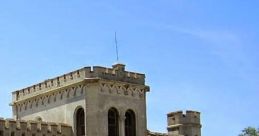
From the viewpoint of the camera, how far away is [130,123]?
56719mm

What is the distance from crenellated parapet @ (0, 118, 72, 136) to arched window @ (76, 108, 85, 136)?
0.59 m

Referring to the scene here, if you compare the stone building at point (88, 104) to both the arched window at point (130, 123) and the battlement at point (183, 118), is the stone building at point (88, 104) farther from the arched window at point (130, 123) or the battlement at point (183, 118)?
the battlement at point (183, 118)

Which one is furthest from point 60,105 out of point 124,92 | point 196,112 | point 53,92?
point 196,112

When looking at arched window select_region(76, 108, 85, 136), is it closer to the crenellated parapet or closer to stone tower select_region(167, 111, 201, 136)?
the crenellated parapet

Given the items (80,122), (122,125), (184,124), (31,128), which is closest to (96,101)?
(80,122)

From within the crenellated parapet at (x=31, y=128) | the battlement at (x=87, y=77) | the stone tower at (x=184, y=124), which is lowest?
the crenellated parapet at (x=31, y=128)

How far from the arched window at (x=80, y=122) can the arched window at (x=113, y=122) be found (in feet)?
6.38

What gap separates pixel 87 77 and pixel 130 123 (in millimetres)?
5237

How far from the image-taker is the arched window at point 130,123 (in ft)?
185

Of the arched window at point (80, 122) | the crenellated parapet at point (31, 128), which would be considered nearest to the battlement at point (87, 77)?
the arched window at point (80, 122)

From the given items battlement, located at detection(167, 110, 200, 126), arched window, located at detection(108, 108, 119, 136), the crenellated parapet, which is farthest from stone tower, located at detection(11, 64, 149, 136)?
battlement, located at detection(167, 110, 200, 126)

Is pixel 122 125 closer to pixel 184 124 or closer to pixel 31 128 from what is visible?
pixel 31 128

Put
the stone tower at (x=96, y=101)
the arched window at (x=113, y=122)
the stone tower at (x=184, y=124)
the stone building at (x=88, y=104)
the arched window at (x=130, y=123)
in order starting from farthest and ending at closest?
the stone tower at (x=184, y=124)
the arched window at (x=130, y=123)
the arched window at (x=113, y=122)
the stone tower at (x=96, y=101)
the stone building at (x=88, y=104)

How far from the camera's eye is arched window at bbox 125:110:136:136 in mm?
56312
